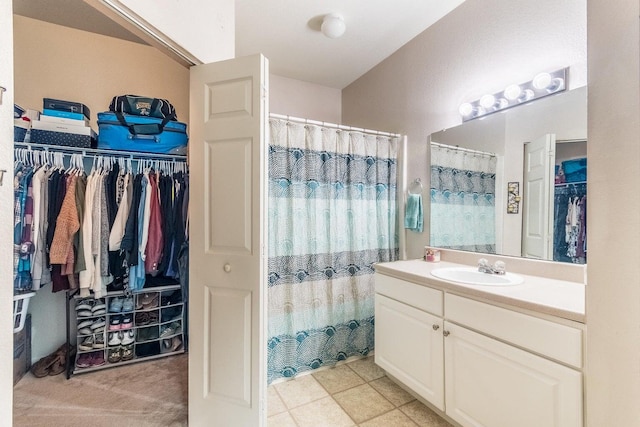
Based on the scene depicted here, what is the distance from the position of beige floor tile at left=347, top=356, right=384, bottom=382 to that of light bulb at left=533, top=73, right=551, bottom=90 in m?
2.18

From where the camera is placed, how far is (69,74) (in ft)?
7.43

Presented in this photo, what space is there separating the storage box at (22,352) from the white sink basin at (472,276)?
2.87 metres

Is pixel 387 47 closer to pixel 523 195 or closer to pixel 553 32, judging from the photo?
pixel 553 32

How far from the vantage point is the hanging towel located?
2.29 m

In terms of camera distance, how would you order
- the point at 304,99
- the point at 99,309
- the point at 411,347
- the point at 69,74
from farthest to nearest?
the point at 304,99
the point at 69,74
the point at 99,309
the point at 411,347

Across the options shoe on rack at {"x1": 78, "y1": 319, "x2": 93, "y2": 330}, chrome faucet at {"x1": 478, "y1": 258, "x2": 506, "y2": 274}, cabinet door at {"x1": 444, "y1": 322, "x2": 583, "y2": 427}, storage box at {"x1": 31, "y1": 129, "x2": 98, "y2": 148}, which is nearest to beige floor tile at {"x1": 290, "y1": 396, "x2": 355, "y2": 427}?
cabinet door at {"x1": 444, "y1": 322, "x2": 583, "y2": 427}

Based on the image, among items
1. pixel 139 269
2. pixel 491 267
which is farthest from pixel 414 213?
pixel 139 269

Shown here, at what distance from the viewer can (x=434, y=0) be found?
1.93 meters

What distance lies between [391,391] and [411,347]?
1.45ft

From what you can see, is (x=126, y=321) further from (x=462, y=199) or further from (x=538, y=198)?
(x=538, y=198)

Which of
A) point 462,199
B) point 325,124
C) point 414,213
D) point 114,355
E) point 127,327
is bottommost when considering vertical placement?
point 114,355

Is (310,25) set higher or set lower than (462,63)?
higher

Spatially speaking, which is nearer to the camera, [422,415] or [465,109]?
[422,415]

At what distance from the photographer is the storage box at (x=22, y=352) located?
74.4 inches
